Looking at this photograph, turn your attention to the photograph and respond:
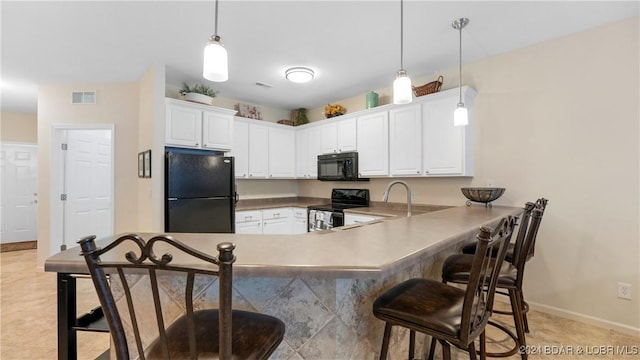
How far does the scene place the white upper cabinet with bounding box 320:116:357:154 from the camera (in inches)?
163

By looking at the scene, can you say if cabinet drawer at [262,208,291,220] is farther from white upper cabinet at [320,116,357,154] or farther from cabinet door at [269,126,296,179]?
white upper cabinet at [320,116,357,154]

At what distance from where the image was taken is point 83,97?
4004 mm

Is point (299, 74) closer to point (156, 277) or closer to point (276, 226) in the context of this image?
point (276, 226)

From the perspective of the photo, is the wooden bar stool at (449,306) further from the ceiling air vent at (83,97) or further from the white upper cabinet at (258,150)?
the ceiling air vent at (83,97)

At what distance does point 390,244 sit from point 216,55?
1.29 metres

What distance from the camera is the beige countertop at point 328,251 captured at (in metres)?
0.95

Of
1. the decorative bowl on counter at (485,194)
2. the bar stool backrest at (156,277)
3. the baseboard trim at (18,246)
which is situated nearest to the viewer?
the bar stool backrest at (156,277)

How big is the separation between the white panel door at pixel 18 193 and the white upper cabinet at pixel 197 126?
433 cm

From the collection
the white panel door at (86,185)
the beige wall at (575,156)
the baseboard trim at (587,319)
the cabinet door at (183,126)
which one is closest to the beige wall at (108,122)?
the white panel door at (86,185)

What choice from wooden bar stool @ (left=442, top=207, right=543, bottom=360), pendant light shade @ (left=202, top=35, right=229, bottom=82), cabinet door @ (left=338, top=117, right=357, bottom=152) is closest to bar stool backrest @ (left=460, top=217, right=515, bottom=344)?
wooden bar stool @ (left=442, top=207, right=543, bottom=360)

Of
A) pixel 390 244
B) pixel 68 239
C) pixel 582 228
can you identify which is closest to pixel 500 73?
pixel 582 228

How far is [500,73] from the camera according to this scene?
3.00m

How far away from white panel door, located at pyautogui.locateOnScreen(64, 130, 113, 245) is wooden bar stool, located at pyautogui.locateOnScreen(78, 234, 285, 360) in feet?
11.9

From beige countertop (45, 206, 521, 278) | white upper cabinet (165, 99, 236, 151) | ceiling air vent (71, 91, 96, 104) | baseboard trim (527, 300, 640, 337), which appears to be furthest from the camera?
ceiling air vent (71, 91, 96, 104)
